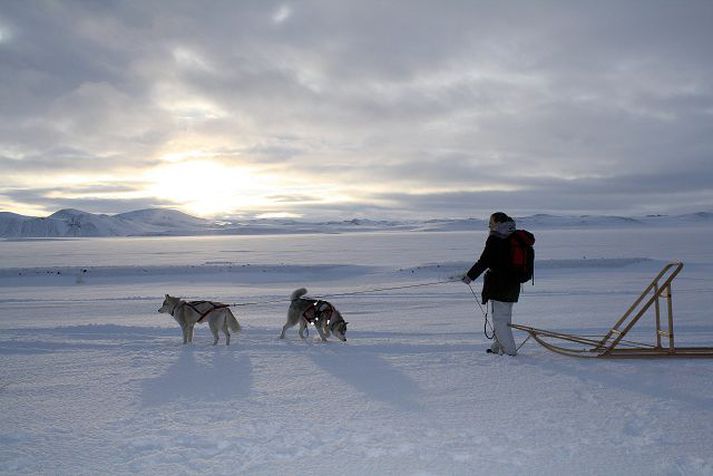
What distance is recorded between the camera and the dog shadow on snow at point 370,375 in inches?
189

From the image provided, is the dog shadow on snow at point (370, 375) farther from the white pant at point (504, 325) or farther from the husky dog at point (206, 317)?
the husky dog at point (206, 317)

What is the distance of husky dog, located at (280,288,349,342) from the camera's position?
7.95 m

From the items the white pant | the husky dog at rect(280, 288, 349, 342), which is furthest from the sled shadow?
the husky dog at rect(280, 288, 349, 342)

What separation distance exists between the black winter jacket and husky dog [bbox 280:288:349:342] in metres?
2.53

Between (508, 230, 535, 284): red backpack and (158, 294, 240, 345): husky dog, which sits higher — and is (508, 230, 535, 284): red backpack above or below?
above

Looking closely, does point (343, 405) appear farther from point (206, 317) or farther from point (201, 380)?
point (206, 317)

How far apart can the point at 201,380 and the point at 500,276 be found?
3.73 metres

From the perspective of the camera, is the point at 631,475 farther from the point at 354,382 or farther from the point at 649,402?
the point at 354,382

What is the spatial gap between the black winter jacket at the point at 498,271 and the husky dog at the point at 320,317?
2.53m

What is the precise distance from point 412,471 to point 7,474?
109 inches

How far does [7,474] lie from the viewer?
341 cm

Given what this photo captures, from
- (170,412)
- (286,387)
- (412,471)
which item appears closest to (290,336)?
(286,387)

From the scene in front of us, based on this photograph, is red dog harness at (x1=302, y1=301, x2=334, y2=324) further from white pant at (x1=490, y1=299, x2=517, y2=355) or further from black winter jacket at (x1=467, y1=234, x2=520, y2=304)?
white pant at (x1=490, y1=299, x2=517, y2=355)

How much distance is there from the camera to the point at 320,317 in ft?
26.2
